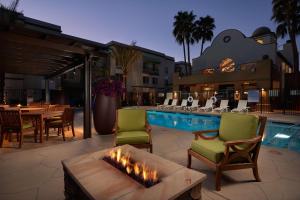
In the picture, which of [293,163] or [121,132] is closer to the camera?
[293,163]

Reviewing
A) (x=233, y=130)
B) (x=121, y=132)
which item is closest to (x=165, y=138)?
(x=121, y=132)

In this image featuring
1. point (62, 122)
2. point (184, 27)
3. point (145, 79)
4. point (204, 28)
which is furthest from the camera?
point (145, 79)

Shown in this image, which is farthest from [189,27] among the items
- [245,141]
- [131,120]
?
[245,141]

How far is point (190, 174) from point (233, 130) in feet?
5.42

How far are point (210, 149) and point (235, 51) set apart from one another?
2195cm

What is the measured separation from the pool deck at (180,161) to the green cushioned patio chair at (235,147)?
0.23 metres

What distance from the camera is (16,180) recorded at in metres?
2.89

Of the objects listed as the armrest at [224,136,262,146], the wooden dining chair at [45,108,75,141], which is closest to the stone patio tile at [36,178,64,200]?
the armrest at [224,136,262,146]

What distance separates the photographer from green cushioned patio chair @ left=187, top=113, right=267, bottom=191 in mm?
2641

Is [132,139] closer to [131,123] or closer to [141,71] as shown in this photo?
[131,123]

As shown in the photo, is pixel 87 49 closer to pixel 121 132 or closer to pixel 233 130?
pixel 121 132

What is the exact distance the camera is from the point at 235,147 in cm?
267

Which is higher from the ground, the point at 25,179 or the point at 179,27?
the point at 179,27

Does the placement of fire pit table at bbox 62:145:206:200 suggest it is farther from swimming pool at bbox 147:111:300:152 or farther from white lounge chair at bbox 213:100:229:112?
white lounge chair at bbox 213:100:229:112
